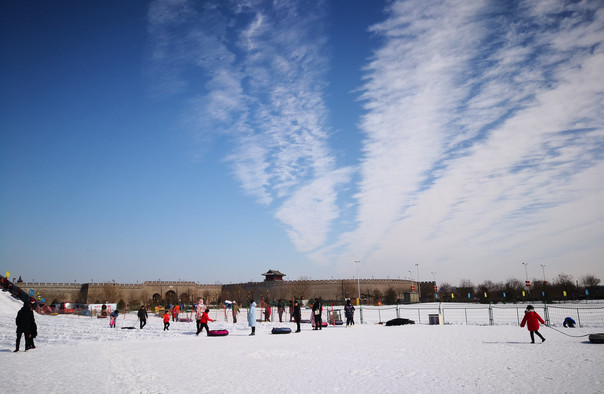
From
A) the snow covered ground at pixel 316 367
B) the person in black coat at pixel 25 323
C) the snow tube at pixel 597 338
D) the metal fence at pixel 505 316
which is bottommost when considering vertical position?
the metal fence at pixel 505 316

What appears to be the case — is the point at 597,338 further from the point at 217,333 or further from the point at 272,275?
the point at 272,275

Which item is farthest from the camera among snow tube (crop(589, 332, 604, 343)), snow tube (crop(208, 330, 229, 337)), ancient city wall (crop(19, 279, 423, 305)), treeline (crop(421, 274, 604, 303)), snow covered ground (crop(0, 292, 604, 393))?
ancient city wall (crop(19, 279, 423, 305))

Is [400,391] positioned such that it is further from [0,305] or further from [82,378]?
[0,305]

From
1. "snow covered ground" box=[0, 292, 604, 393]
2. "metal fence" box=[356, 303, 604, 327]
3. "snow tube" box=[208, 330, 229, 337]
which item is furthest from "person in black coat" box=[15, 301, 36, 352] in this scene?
"metal fence" box=[356, 303, 604, 327]

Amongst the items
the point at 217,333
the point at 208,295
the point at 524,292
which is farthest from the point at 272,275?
the point at 217,333

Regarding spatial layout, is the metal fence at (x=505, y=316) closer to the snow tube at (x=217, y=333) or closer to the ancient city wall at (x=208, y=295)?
the snow tube at (x=217, y=333)

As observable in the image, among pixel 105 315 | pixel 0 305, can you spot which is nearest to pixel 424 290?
pixel 105 315

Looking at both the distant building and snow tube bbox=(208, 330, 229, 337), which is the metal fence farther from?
the distant building

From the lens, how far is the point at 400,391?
23.9 ft

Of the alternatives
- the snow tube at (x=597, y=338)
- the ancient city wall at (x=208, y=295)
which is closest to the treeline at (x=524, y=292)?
the ancient city wall at (x=208, y=295)

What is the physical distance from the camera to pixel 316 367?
984cm

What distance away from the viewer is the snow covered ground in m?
7.78

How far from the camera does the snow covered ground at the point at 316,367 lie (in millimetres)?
7781

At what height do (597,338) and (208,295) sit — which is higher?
(208,295)
